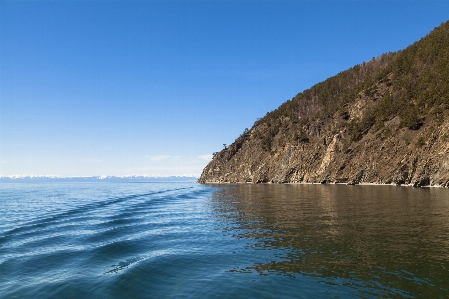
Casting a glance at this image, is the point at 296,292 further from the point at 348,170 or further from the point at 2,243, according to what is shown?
the point at 348,170

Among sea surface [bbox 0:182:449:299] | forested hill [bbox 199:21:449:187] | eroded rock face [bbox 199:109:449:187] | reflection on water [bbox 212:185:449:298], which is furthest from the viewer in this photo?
forested hill [bbox 199:21:449:187]

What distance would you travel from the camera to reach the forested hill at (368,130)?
261ft

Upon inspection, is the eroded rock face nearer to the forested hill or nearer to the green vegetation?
the forested hill

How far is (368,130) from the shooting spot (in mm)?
110750

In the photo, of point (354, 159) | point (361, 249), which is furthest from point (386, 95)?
point (361, 249)

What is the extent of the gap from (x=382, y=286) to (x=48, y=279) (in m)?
15.7

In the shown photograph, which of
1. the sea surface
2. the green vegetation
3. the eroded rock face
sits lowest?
the sea surface

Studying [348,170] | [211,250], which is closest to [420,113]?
[348,170]

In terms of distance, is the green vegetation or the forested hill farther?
the green vegetation

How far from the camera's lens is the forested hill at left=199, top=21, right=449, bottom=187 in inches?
3130

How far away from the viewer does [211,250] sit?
1980cm

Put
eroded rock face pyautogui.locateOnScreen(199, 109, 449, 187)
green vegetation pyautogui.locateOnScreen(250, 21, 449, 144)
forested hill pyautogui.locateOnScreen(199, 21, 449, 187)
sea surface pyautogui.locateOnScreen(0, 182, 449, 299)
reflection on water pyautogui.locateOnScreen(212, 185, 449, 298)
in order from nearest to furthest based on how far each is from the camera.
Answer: sea surface pyautogui.locateOnScreen(0, 182, 449, 299) < reflection on water pyautogui.locateOnScreen(212, 185, 449, 298) < eroded rock face pyautogui.locateOnScreen(199, 109, 449, 187) < forested hill pyautogui.locateOnScreen(199, 21, 449, 187) < green vegetation pyautogui.locateOnScreen(250, 21, 449, 144)

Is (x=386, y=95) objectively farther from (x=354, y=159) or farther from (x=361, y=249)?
(x=361, y=249)

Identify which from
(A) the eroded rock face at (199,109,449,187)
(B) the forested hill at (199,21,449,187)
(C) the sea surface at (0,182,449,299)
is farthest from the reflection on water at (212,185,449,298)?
(B) the forested hill at (199,21,449,187)
